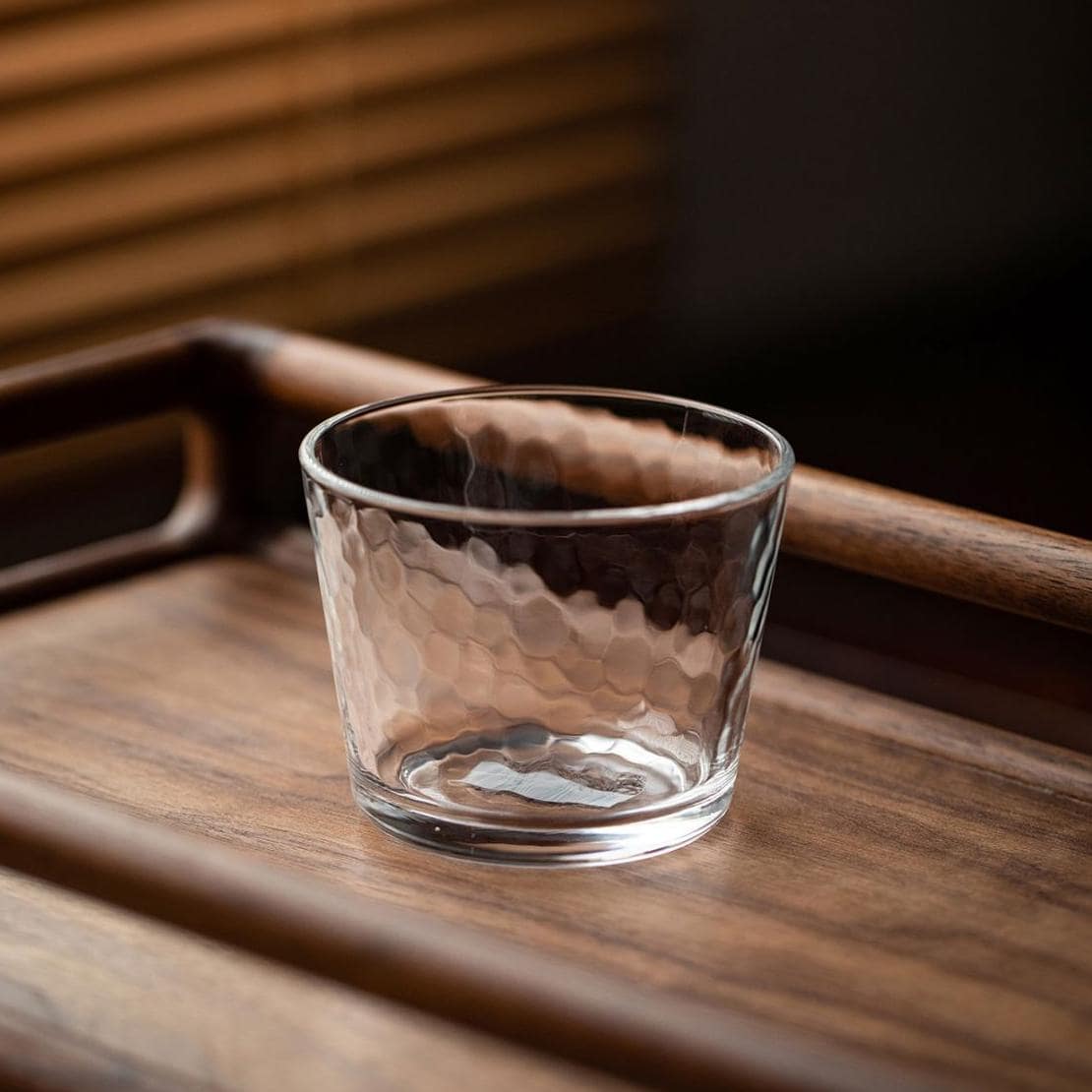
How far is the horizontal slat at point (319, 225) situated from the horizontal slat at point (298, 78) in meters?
0.06

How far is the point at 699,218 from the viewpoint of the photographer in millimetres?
1437

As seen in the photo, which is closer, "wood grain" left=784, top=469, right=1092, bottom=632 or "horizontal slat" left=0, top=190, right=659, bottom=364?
"wood grain" left=784, top=469, right=1092, bottom=632

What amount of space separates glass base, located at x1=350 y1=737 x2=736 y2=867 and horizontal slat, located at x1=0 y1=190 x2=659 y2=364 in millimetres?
748

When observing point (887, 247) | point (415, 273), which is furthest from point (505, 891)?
point (887, 247)

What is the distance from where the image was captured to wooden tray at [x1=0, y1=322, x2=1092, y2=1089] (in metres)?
0.27

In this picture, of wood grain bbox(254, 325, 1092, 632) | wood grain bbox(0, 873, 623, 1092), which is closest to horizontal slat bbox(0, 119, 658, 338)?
wood grain bbox(254, 325, 1092, 632)

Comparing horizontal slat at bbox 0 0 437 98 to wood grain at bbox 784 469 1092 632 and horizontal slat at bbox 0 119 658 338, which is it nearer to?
horizontal slat at bbox 0 119 658 338

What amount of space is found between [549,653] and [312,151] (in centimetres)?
93

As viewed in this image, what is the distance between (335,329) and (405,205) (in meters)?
0.11

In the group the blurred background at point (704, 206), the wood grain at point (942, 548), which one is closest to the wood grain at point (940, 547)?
the wood grain at point (942, 548)

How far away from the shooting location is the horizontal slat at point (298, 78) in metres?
1.05

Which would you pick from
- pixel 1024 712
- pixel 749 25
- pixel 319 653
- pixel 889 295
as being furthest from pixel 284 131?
pixel 319 653

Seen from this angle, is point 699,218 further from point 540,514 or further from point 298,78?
point 540,514

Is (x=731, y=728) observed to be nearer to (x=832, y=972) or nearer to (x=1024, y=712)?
(x=832, y=972)
